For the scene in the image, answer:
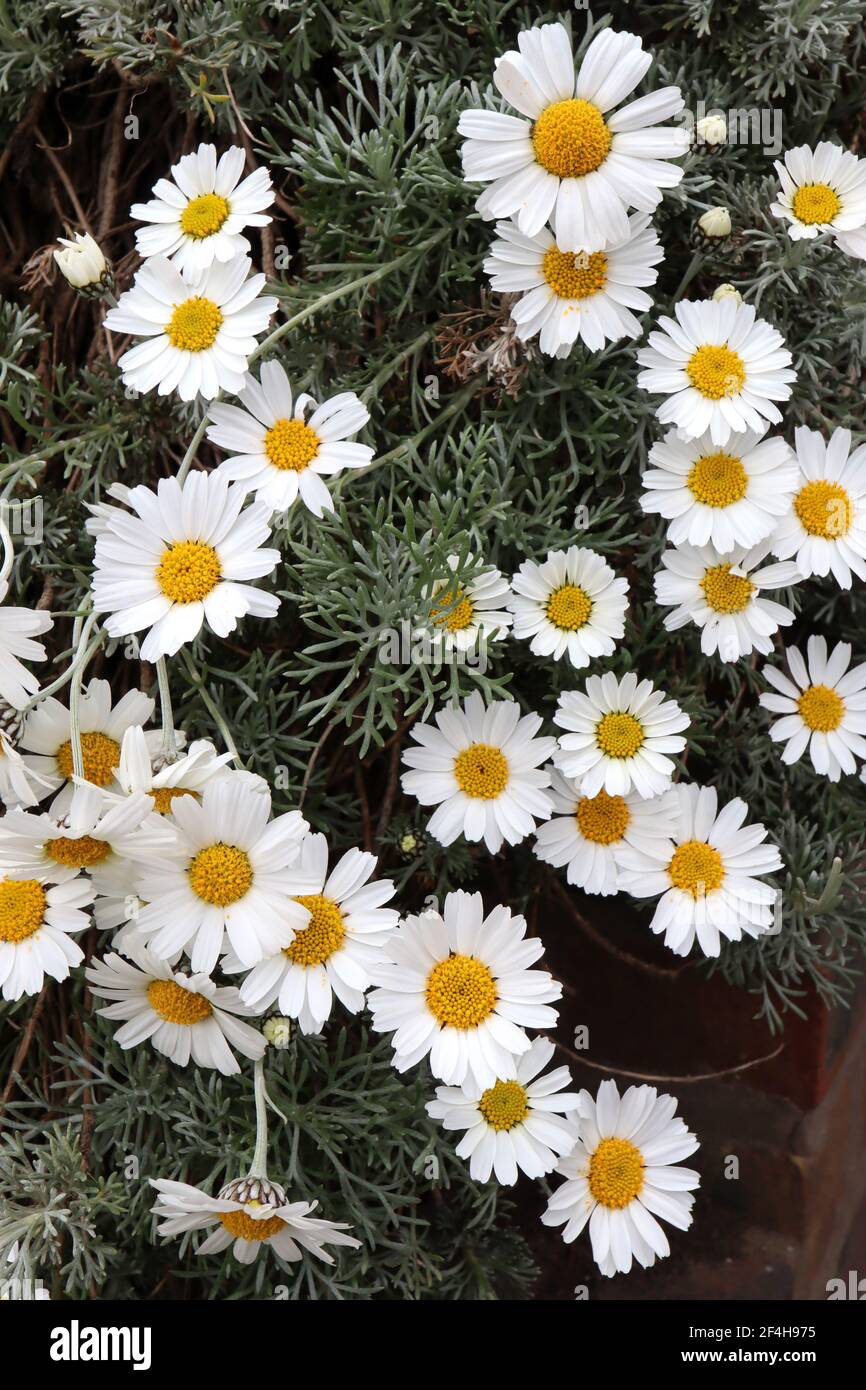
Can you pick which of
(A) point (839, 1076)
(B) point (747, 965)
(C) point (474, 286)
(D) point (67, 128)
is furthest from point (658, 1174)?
(D) point (67, 128)

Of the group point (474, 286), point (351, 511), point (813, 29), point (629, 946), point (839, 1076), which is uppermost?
point (813, 29)

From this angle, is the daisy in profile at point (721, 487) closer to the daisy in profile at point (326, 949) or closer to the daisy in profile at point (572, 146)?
the daisy in profile at point (572, 146)

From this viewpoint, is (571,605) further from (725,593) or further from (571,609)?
(725,593)

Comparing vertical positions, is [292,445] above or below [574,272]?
below

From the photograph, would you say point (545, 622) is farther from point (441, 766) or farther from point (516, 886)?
point (516, 886)

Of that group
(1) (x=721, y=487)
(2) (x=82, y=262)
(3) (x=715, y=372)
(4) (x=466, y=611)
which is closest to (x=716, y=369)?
(3) (x=715, y=372)

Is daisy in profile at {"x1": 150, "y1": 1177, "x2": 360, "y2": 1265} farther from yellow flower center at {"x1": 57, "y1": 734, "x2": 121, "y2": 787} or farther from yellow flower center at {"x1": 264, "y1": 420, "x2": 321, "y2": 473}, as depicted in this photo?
yellow flower center at {"x1": 264, "y1": 420, "x2": 321, "y2": 473}

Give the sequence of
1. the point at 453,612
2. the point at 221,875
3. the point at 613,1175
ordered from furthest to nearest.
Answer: the point at 613,1175, the point at 453,612, the point at 221,875
